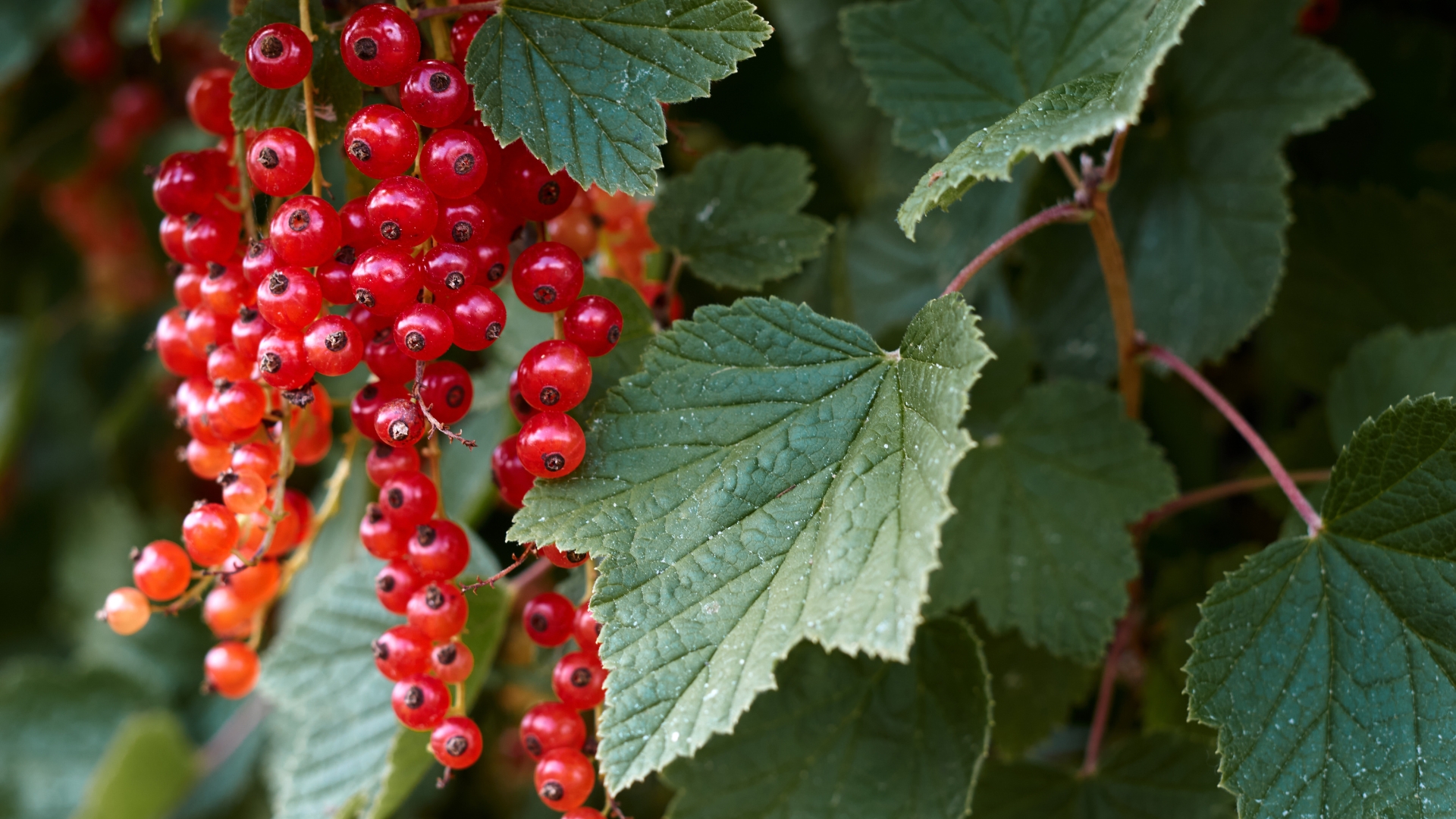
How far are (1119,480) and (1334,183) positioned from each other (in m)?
0.59

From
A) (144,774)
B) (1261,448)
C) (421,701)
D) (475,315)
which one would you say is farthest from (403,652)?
(144,774)

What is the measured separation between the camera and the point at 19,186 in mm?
1785

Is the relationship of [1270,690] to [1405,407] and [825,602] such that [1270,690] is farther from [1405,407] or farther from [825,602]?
[825,602]

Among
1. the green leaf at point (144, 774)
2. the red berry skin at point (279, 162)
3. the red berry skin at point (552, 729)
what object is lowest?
the green leaf at point (144, 774)

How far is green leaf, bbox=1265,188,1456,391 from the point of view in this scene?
3.66 ft

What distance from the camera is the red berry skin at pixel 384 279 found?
1.98 feet

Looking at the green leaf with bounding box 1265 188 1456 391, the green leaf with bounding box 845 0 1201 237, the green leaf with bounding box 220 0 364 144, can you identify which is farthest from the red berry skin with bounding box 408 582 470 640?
the green leaf with bounding box 1265 188 1456 391

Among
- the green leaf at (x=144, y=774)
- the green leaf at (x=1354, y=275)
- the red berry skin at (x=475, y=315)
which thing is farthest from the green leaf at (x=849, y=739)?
the green leaf at (x=144, y=774)

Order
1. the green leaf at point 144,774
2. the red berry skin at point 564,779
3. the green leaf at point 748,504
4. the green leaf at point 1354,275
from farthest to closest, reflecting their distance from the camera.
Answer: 1. the green leaf at point 144,774
2. the green leaf at point 1354,275
3. the red berry skin at point 564,779
4. the green leaf at point 748,504

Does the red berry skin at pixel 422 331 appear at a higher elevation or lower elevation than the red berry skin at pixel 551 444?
higher

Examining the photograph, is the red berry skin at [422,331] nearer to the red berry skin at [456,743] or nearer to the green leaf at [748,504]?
the green leaf at [748,504]

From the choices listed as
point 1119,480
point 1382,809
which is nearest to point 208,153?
point 1119,480

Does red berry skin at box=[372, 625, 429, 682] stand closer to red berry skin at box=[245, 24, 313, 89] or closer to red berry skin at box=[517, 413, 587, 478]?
red berry skin at box=[517, 413, 587, 478]

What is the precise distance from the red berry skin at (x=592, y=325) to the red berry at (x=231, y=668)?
400mm
